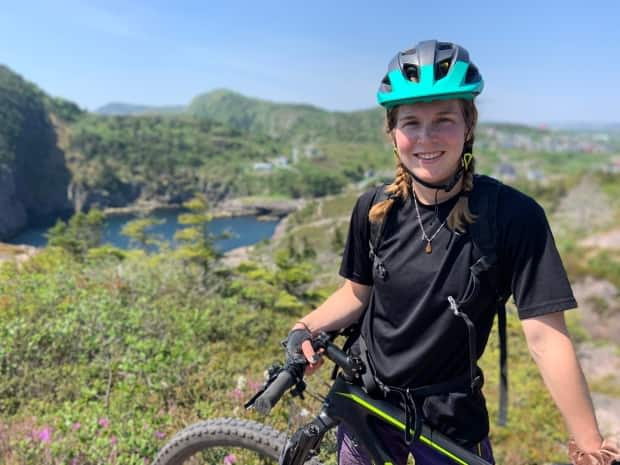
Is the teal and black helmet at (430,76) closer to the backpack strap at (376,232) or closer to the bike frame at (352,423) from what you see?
the backpack strap at (376,232)

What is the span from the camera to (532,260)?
1.37 m

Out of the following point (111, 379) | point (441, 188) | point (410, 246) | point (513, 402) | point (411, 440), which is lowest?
point (513, 402)

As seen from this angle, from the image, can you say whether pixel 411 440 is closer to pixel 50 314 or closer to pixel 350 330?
pixel 350 330

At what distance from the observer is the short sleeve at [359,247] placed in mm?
1808

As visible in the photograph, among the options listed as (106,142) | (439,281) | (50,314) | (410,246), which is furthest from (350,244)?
(106,142)

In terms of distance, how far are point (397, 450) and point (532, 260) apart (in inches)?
41.4

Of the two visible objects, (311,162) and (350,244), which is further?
(311,162)

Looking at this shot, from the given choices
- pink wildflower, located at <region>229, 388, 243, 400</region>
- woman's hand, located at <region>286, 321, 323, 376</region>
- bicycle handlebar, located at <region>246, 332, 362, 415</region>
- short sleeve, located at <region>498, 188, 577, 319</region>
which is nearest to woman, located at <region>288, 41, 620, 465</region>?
short sleeve, located at <region>498, 188, 577, 319</region>

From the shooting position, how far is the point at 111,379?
3.89m

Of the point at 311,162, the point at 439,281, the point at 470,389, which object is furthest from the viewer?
the point at 311,162

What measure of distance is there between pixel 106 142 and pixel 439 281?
159748 mm

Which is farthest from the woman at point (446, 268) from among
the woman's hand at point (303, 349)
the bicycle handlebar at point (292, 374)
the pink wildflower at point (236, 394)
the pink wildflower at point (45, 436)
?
the pink wildflower at point (45, 436)

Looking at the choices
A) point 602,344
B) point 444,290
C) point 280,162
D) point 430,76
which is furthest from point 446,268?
point 280,162

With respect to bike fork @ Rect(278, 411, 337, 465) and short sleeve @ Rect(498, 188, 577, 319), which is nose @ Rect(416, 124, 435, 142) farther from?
bike fork @ Rect(278, 411, 337, 465)
